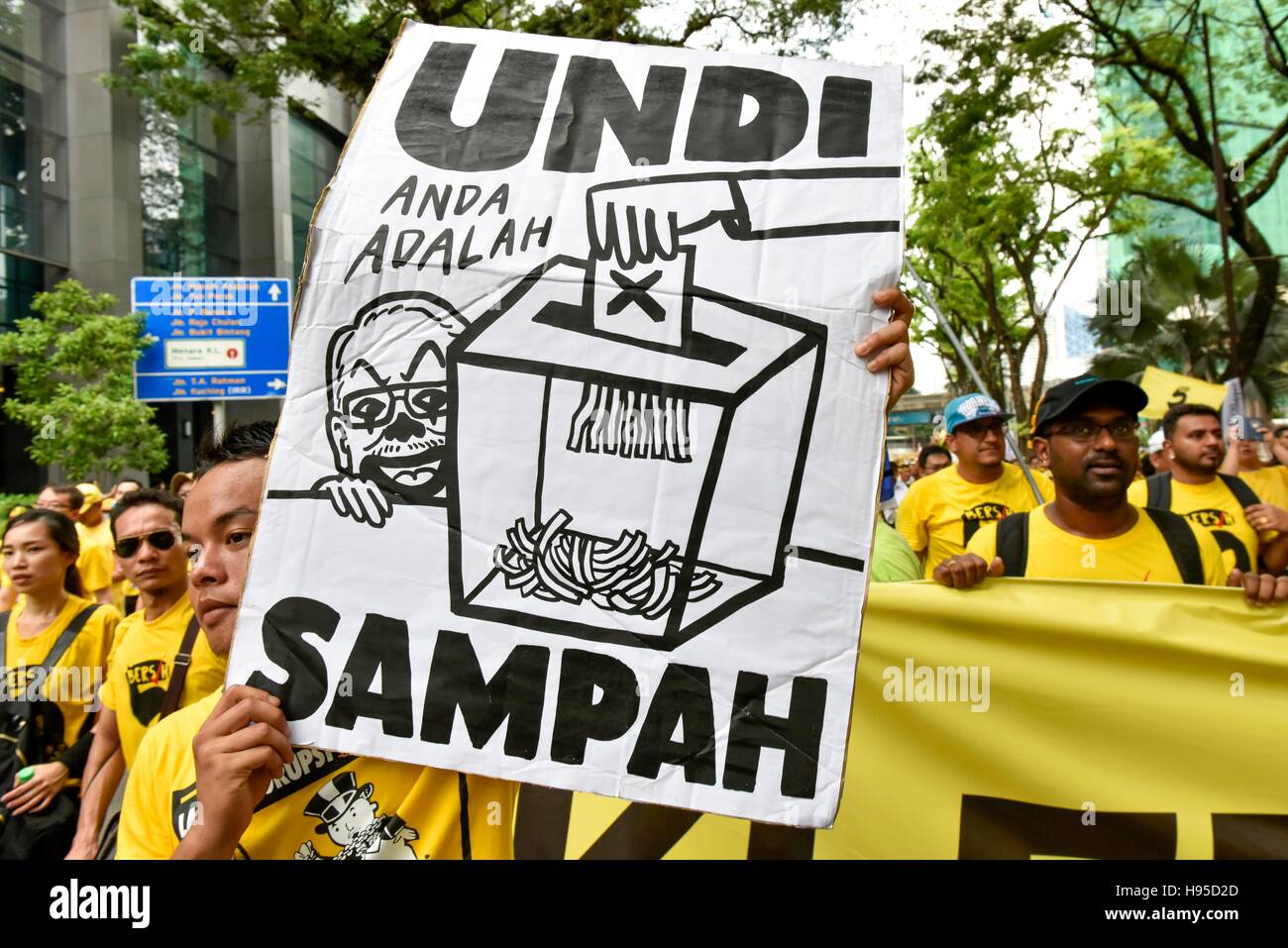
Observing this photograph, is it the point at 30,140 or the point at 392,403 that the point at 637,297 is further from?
the point at 30,140

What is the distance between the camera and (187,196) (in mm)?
24750

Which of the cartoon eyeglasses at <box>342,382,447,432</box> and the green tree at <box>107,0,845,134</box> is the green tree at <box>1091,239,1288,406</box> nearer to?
the green tree at <box>107,0,845,134</box>

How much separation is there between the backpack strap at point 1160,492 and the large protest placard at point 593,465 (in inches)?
150

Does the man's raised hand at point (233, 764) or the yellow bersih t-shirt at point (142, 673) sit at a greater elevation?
the man's raised hand at point (233, 764)

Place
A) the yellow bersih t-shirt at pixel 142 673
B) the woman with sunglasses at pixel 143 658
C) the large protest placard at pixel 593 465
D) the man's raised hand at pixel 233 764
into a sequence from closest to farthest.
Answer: the man's raised hand at pixel 233 764
the large protest placard at pixel 593 465
the woman with sunglasses at pixel 143 658
the yellow bersih t-shirt at pixel 142 673

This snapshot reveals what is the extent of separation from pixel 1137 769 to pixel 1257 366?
73.1 ft

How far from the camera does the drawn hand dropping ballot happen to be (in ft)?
5.46

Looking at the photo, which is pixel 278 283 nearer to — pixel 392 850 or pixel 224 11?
pixel 224 11

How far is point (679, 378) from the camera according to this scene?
1.70 m

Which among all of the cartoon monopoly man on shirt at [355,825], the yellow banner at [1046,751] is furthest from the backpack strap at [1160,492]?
the cartoon monopoly man on shirt at [355,825]

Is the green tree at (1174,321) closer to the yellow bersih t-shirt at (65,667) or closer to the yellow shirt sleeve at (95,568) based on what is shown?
the yellow shirt sleeve at (95,568)

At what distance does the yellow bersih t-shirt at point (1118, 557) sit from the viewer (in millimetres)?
2953
